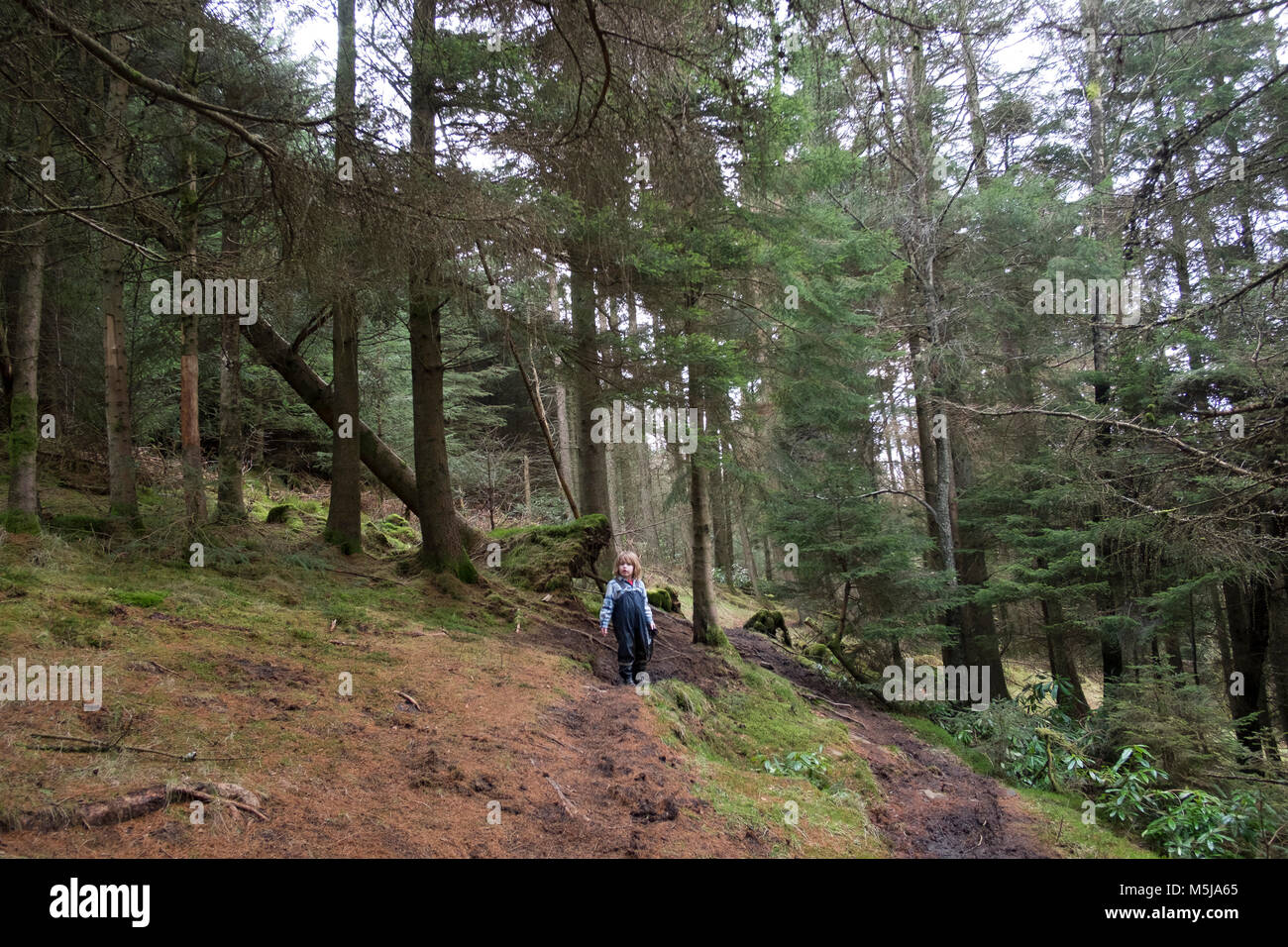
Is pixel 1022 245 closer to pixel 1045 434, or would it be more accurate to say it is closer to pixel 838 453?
pixel 1045 434

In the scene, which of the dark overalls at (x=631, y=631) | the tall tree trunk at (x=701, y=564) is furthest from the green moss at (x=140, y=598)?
the tall tree trunk at (x=701, y=564)

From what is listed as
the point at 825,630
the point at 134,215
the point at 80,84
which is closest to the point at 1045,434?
the point at 825,630

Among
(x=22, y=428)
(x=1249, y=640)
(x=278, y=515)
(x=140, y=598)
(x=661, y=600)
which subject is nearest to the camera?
(x=140, y=598)

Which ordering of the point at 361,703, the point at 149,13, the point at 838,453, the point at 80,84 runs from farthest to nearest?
1. the point at 838,453
2. the point at 80,84
3. the point at 361,703
4. the point at 149,13

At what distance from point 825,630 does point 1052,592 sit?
14.0 feet

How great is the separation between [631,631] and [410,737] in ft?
10.9

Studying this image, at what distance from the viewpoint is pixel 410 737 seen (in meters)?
4.91

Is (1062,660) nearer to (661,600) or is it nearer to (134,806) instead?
(661,600)

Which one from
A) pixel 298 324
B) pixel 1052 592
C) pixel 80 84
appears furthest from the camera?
pixel 1052 592

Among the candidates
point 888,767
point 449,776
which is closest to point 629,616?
point 449,776

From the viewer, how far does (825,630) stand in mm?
13688

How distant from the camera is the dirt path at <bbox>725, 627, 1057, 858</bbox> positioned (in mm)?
5887

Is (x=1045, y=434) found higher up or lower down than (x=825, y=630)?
higher up
